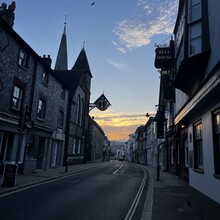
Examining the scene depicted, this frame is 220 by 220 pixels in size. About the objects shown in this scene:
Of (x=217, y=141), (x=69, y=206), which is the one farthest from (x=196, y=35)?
(x=69, y=206)

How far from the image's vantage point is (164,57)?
74.5 feet

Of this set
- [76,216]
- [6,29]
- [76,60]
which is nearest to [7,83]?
[6,29]

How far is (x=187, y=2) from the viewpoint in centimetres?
1016

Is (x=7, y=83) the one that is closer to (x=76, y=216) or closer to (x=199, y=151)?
(x=76, y=216)

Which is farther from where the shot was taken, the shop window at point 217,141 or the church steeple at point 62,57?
the church steeple at point 62,57

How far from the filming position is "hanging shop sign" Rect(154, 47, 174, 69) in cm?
2229

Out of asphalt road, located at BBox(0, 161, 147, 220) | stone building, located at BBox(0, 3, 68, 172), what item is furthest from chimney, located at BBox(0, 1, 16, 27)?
asphalt road, located at BBox(0, 161, 147, 220)

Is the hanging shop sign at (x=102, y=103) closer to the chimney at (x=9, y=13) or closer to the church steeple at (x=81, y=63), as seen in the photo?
the church steeple at (x=81, y=63)

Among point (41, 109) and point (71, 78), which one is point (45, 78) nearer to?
point (41, 109)

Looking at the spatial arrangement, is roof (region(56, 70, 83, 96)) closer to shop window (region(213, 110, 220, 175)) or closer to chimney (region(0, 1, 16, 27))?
chimney (region(0, 1, 16, 27))

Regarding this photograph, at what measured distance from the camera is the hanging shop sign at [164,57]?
73.1 feet

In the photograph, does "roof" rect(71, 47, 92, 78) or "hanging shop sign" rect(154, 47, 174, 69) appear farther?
"roof" rect(71, 47, 92, 78)

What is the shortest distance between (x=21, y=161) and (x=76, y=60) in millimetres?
33234

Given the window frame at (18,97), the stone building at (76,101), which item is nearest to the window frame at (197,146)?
the window frame at (18,97)
